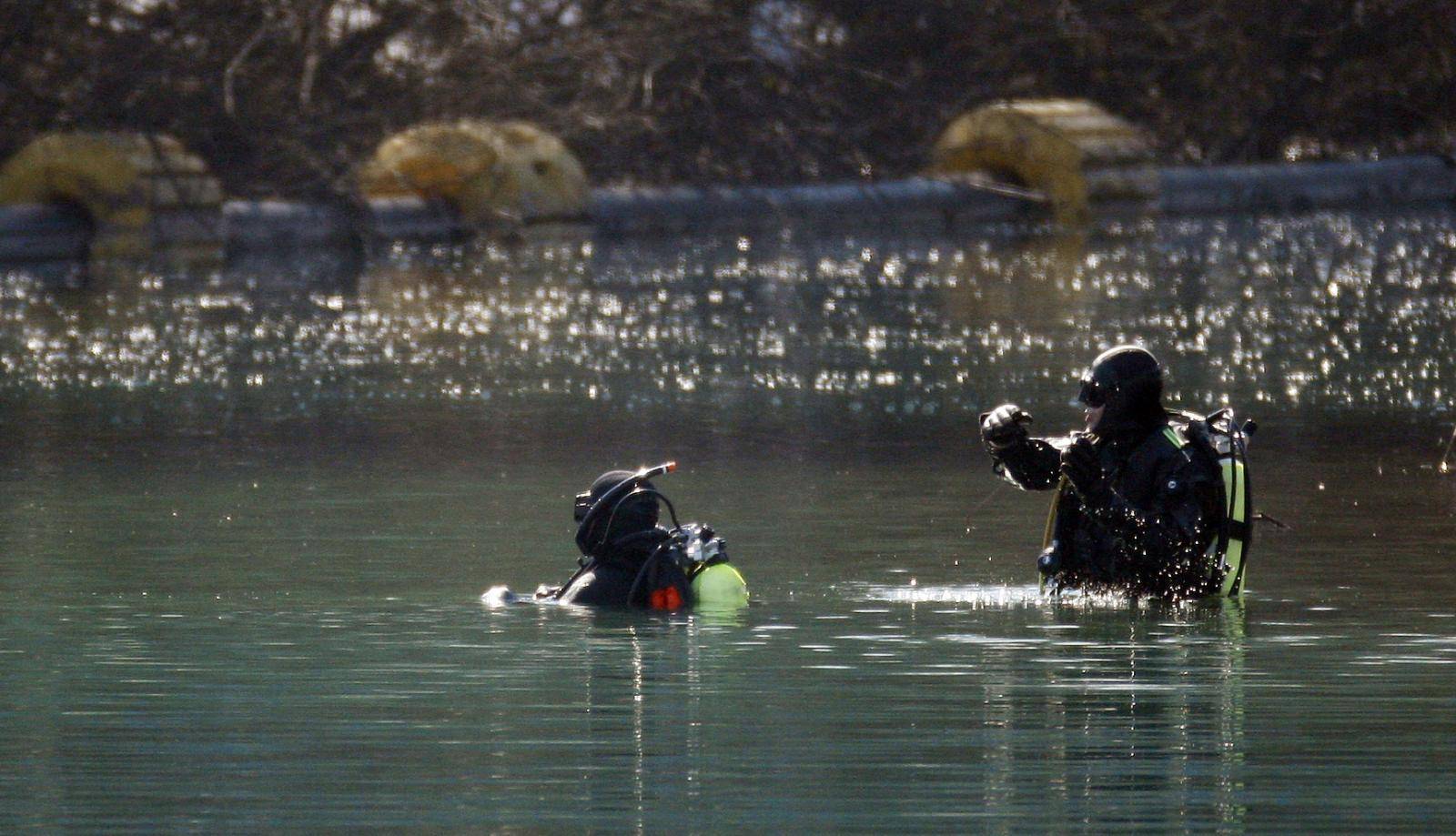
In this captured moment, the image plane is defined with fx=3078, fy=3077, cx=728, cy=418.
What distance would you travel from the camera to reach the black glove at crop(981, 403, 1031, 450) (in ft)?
33.9

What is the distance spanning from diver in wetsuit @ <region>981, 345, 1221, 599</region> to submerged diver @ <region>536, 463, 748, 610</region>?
104 cm

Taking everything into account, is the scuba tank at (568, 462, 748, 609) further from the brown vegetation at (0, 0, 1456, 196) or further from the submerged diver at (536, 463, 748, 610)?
the brown vegetation at (0, 0, 1456, 196)

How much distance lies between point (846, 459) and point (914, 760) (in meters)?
7.75

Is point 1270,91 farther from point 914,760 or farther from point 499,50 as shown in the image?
point 914,760

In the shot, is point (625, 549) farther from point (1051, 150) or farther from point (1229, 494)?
point (1051, 150)

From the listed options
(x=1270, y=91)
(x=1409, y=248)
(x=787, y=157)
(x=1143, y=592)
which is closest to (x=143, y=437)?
(x=1143, y=592)

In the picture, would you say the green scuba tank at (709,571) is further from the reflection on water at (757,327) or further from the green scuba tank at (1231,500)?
the reflection on water at (757,327)

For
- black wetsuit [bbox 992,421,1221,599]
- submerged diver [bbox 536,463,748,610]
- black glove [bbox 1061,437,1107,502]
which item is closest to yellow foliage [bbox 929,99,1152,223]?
black wetsuit [bbox 992,421,1221,599]

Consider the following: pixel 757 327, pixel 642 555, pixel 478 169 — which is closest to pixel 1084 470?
pixel 642 555

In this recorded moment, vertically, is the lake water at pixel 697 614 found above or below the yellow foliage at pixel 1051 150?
below

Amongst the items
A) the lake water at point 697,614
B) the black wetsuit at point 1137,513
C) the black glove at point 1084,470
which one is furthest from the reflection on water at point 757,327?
the black glove at point 1084,470

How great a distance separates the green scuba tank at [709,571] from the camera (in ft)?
34.1

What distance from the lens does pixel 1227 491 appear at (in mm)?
10430

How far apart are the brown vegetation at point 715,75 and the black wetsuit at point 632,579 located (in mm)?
22557
